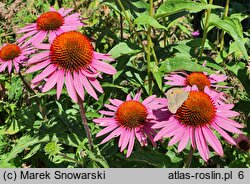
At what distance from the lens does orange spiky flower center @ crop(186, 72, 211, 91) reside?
1535 mm

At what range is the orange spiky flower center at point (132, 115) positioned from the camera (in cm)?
137

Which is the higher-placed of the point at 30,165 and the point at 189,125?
the point at 189,125

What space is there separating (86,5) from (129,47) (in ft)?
5.30

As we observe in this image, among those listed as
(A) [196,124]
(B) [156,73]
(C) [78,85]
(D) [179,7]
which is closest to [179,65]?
(B) [156,73]

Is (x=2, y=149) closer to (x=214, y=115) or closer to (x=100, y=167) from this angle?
(x=100, y=167)

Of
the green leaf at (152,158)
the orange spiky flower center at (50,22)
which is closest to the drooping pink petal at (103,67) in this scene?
the green leaf at (152,158)

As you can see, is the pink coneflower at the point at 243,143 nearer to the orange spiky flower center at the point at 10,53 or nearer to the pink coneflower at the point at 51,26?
the pink coneflower at the point at 51,26

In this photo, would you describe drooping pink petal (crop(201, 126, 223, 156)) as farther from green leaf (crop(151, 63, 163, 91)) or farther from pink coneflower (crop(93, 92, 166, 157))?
green leaf (crop(151, 63, 163, 91))

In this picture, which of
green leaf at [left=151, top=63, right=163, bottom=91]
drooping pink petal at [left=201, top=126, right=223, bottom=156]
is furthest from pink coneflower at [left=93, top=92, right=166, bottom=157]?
drooping pink petal at [left=201, top=126, right=223, bottom=156]

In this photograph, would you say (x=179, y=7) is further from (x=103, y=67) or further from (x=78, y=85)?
(x=78, y=85)

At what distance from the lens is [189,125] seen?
1.21 meters

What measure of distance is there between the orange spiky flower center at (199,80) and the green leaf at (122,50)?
0.86ft

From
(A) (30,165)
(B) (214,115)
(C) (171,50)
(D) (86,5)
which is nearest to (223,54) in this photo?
(C) (171,50)

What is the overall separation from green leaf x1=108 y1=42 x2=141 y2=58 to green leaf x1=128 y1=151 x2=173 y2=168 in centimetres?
43
